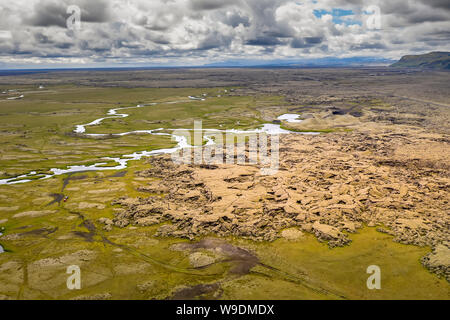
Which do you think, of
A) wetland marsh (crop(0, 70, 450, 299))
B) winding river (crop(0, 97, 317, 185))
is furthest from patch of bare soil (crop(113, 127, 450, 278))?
winding river (crop(0, 97, 317, 185))

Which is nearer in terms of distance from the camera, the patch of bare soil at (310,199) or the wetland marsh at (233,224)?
the wetland marsh at (233,224)

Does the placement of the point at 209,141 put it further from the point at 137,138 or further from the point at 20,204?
the point at 20,204

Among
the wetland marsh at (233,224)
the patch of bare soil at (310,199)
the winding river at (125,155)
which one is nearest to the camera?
the wetland marsh at (233,224)

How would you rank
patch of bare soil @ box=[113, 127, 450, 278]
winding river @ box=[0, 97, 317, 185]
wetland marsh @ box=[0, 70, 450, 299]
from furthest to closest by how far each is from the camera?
winding river @ box=[0, 97, 317, 185]
patch of bare soil @ box=[113, 127, 450, 278]
wetland marsh @ box=[0, 70, 450, 299]

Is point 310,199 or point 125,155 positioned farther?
point 125,155

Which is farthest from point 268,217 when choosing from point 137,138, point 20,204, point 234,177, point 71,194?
point 137,138

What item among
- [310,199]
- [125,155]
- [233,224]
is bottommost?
[233,224]

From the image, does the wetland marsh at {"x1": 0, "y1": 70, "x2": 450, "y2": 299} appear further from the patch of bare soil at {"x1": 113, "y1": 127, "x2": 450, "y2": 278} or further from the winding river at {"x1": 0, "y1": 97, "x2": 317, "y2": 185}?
the winding river at {"x1": 0, "y1": 97, "x2": 317, "y2": 185}

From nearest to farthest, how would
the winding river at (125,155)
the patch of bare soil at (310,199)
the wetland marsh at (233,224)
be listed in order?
the wetland marsh at (233,224) → the patch of bare soil at (310,199) → the winding river at (125,155)

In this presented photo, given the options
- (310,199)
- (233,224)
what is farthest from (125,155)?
(310,199)

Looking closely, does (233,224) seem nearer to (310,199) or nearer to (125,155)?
(310,199)

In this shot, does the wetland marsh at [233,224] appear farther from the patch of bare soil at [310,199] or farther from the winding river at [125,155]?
the winding river at [125,155]

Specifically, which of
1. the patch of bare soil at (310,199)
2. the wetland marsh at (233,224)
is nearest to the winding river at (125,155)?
the wetland marsh at (233,224)
